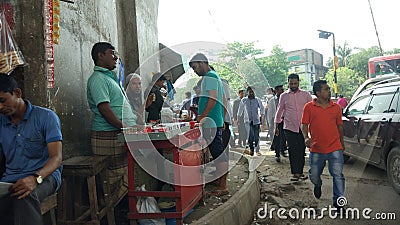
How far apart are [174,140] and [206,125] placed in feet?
4.18

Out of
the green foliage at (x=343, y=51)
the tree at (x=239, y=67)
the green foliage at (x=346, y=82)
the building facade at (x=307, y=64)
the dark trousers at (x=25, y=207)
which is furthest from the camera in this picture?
the green foliage at (x=343, y=51)

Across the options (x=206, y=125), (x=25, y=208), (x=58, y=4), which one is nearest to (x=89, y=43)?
(x=58, y=4)

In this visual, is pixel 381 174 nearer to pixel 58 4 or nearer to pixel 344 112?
pixel 344 112

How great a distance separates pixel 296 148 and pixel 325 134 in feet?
5.34

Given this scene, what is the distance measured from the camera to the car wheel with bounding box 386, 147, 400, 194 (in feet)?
15.4

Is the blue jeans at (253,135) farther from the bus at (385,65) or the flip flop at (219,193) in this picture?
the bus at (385,65)

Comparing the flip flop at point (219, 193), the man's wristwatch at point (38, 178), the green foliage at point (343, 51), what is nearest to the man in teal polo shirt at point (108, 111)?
the man's wristwatch at point (38, 178)

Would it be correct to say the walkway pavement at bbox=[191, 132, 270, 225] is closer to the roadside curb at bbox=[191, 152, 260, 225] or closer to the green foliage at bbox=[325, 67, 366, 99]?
the roadside curb at bbox=[191, 152, 260, 225]

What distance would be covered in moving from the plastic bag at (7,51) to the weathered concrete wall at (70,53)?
8 cm

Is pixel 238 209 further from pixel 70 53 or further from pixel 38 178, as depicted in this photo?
pixel 70 53

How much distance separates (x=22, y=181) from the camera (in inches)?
84.6

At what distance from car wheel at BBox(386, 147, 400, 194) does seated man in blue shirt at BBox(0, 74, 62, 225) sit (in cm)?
432

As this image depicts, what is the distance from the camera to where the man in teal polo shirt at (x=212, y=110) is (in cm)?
408

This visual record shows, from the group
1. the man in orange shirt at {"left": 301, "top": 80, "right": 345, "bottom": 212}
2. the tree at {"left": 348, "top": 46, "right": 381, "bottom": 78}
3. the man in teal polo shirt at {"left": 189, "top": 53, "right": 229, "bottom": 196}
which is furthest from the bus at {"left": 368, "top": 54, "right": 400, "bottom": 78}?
the tree at {"left": 348, "top": 46, "right": 381, "bottom": 78}
